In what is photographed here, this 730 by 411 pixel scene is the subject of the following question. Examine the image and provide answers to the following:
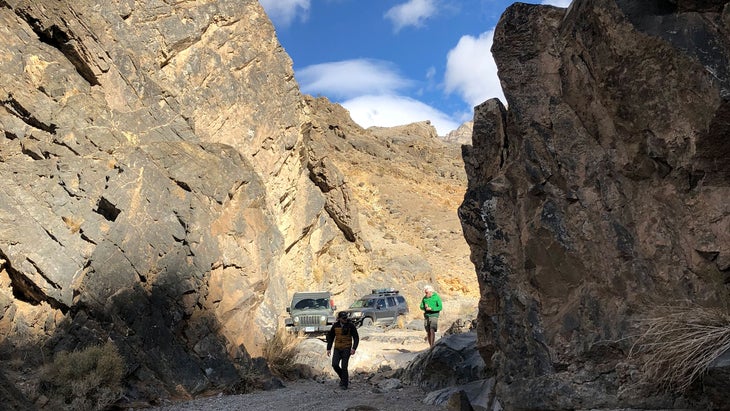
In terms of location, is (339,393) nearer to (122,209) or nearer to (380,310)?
(122,209)

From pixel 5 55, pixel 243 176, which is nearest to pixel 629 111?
pixel 243 176

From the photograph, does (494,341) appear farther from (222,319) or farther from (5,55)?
(5,55)

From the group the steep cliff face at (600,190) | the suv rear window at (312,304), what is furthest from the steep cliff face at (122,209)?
the steep cliff face at (600,190)

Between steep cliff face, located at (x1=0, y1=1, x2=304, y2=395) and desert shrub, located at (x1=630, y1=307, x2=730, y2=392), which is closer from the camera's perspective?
desert shrub, located at (x1=630, y1=307, x2=730, y2=392)

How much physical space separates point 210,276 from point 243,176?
3174 millimetres

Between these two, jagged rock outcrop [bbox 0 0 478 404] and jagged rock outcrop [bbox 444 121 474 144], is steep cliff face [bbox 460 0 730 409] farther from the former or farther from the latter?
jagged rock outcrop [bbox 444 121 474 144]

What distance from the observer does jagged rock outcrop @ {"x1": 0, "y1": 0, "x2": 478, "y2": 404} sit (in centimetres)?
1049

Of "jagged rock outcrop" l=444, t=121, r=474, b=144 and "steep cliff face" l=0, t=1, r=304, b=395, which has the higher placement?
Result: "jagged rock outcrop" l=444, t=121, r=474, b=144

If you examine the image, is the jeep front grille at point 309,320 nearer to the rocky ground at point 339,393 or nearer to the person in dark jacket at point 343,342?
the rocky ground at point 339,393

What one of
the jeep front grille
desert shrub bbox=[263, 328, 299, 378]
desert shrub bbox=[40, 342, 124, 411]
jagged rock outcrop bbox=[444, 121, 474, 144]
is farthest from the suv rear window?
jagged rock outcrop bbox=[444, 121, 474, 144]

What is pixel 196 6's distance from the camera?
19453mm

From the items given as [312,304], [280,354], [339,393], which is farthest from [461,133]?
[339,393]

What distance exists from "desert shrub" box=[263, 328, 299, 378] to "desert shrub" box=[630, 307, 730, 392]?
32.2 feet

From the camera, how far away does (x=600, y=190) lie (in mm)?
5719
